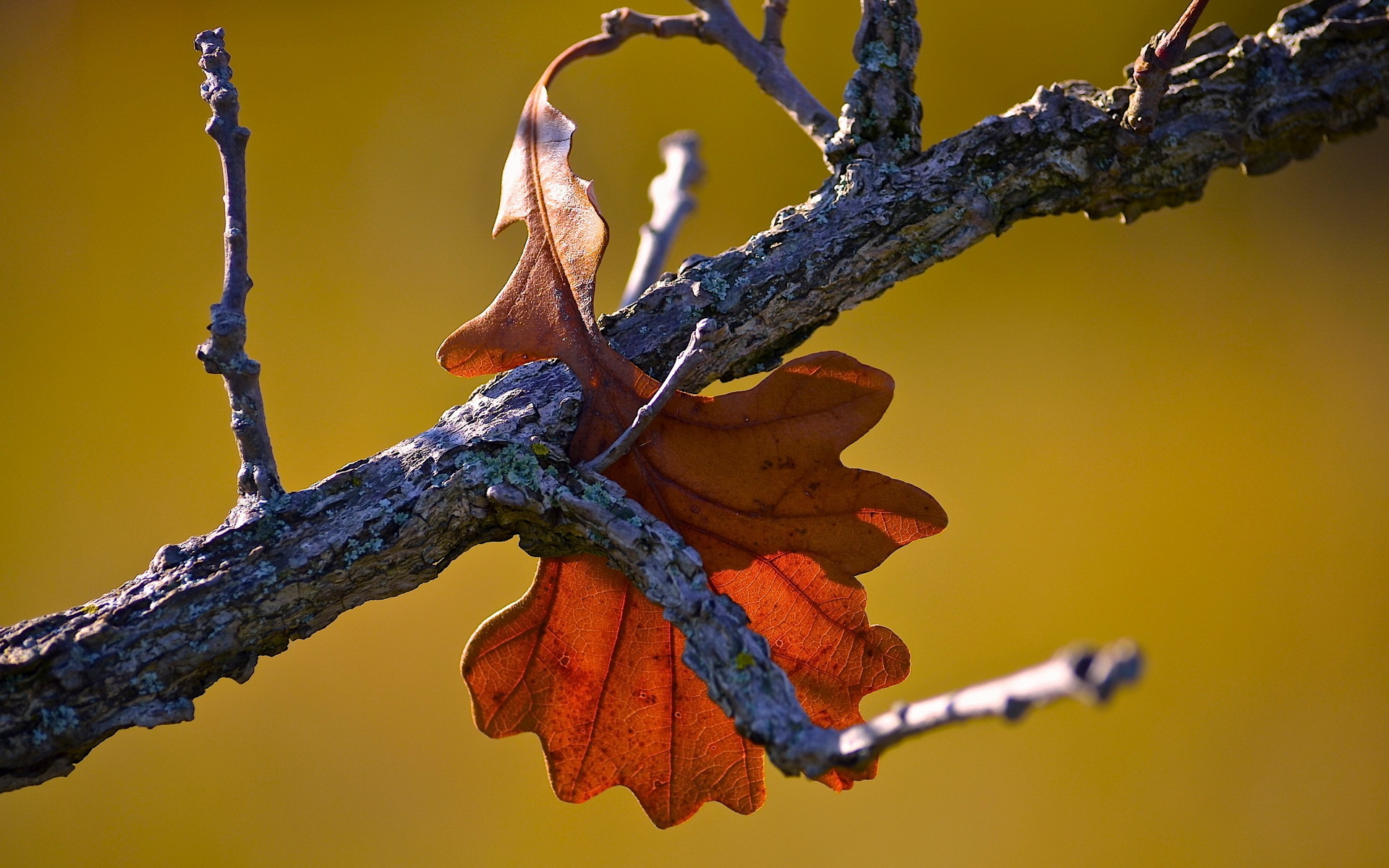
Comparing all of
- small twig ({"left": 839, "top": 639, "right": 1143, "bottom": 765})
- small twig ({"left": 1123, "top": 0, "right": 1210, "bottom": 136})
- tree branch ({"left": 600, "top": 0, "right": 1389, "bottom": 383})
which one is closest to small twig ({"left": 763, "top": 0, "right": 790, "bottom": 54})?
tree branch ({"left": 600, "top": 0, "right": 1389, "bottom": 383})

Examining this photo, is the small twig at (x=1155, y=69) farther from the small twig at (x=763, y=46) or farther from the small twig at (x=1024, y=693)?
the small twig at (x=1024, y=693)

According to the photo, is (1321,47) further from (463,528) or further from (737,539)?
(463,528)

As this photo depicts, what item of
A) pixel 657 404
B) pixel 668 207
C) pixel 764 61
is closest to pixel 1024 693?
pixel 657 404

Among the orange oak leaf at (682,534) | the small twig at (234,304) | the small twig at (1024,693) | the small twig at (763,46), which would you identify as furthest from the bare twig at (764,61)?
the small twig at (1024,693)

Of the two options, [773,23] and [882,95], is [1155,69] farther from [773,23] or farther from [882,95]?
[773,23]

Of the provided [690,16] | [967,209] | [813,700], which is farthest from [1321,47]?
[813,700]
